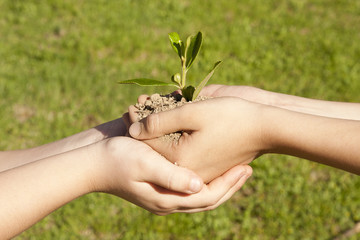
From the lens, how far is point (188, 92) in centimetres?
221

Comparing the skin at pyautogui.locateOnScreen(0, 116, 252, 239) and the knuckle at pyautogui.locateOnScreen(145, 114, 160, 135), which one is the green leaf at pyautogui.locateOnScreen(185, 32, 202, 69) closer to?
the knuckle at pyautogui.locateOnScreen(145, 114, 160, 135)

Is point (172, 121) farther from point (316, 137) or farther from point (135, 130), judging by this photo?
point (316, 137)

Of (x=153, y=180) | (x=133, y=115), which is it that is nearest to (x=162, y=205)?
(x=153, y=180)

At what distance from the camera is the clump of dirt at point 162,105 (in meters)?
2.14

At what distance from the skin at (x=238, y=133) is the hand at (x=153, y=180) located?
3.5 inches

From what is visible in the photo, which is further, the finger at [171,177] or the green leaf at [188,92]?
the green leaf at [188,92]

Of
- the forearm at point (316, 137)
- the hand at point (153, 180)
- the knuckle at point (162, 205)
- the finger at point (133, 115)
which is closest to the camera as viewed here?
the forearm at point (316, 137)

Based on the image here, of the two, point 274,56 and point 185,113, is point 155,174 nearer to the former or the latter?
point 185,113

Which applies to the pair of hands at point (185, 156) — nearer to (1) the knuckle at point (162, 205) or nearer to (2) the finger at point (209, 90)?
(1) the knuckle at point (162, 205)

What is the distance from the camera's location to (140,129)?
2.10 meters

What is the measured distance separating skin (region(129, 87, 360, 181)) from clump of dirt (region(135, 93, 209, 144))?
45 millimetres

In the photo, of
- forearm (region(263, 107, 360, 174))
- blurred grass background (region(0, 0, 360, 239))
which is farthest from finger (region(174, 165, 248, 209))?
blurred grass background (region(0, 0, 360, 239))

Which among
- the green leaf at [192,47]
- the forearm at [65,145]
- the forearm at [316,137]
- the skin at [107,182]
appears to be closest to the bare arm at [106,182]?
the skin at [107,182]

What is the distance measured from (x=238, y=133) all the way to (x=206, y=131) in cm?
18
